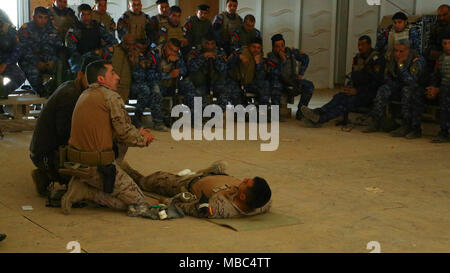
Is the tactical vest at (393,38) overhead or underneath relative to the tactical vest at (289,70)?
overhead

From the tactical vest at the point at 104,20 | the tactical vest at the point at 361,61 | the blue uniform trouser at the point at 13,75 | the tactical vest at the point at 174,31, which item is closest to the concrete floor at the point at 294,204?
the blue uniform trouser at the point at 13,75

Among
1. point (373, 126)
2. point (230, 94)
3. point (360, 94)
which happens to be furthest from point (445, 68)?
point (230, 94)

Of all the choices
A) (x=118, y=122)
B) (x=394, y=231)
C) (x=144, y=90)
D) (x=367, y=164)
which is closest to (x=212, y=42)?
(x=144, y=90)

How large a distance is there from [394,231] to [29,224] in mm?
2247

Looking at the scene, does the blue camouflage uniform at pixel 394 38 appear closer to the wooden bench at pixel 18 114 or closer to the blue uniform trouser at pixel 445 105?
the blue uniform trouser at pixel 445 105

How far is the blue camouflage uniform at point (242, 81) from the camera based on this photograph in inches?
361

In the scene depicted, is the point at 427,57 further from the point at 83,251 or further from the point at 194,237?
the point at 83,251

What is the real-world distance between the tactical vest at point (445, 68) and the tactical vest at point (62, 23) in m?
4.83

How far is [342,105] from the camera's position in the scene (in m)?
8.79

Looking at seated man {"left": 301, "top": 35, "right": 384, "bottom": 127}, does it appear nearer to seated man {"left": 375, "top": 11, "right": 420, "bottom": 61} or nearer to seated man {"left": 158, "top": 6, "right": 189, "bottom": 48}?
seated man {"left": 375, "top": 11, "right": 420, "bottom": 61}

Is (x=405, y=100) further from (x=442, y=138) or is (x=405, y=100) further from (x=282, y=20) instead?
(x=282, y=20)

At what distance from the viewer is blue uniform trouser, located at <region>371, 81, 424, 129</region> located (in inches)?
314

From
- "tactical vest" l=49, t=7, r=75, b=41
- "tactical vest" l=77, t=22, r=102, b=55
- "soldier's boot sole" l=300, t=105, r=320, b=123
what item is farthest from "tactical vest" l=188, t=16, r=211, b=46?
"soldier's boot sole" l=300, t=105, r=320, b=123

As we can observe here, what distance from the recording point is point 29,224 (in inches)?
158
